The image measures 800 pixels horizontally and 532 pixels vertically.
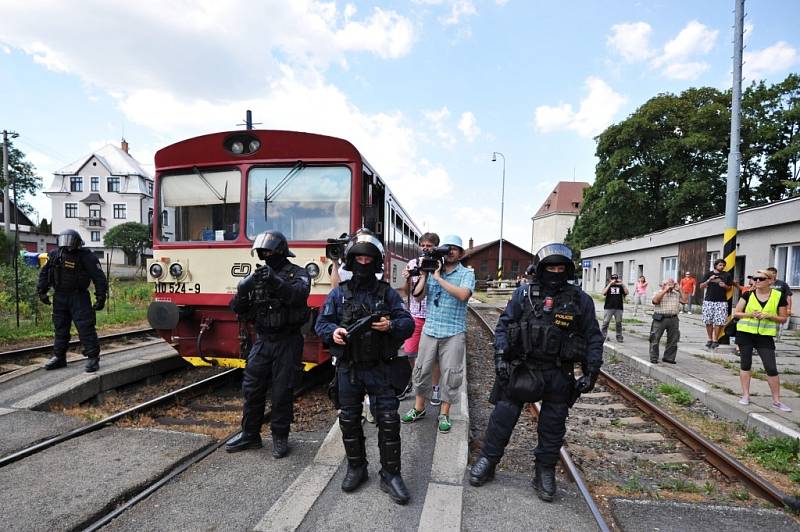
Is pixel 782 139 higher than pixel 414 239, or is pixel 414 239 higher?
pixel 782 139

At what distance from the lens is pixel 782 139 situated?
2909 cm

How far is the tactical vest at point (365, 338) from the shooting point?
311cm

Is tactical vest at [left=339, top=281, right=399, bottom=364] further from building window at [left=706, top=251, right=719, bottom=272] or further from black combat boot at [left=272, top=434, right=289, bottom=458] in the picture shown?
building window at [left=706, top=251, right=719, bottom=272]

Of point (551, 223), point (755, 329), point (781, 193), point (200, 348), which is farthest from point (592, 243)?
point (200, 348)

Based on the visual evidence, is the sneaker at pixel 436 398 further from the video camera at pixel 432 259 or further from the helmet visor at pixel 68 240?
the helmet visor at pixel 68 240

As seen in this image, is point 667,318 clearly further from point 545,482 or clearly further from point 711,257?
point 711,257

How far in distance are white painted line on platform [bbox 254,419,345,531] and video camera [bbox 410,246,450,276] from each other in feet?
5.48

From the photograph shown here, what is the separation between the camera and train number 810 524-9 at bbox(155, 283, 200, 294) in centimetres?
548

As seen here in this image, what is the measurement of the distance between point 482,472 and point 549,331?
1182mm

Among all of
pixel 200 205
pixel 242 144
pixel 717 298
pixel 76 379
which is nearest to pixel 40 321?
pixel 76 379

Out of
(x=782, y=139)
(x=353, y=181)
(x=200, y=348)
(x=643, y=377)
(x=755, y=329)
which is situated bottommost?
(x=643, y=377)

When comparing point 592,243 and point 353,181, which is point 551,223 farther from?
point 353,181

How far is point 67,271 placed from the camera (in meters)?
5.78

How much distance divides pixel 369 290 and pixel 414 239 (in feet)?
25.3
